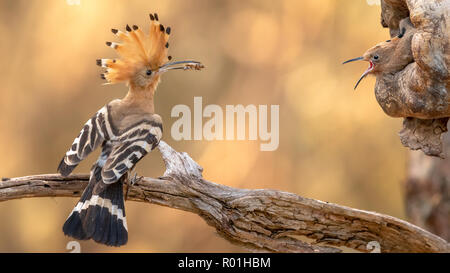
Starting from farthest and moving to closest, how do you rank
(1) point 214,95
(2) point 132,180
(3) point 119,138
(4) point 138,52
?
(1) point 214,95, (4) point 138,52, (3) point 119,138, (2) point 132,180

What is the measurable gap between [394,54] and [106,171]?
4.05 ft

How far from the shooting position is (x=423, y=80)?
2.10 m

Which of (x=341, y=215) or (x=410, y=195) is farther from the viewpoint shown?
(x=410, y=195)

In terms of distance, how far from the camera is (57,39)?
4359mm

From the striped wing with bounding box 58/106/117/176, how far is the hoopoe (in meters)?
1.17

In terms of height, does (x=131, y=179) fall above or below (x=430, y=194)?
above

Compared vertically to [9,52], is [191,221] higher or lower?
lower

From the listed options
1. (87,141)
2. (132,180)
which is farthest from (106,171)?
(87,141)

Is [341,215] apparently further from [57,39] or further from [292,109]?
[57,39]

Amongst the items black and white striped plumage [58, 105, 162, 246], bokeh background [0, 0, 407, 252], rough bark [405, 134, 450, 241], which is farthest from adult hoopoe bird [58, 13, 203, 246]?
rough bark [405, 134, 450, 241]

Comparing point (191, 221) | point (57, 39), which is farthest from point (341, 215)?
point (57, 39)

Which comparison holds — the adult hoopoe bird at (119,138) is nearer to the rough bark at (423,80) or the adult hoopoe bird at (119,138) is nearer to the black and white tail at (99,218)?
the black and white tail at (99,218)

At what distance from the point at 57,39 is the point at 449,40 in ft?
10.1

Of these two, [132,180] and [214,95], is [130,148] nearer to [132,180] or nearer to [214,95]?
[132,180]
